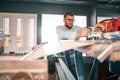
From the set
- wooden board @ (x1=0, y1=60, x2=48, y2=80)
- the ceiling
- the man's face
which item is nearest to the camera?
wooden board @ (x1=0, y1=60, x2=48, y2=80)

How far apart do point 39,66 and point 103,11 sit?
15.9ft

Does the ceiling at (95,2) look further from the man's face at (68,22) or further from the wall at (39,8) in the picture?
the man's face at (68,22)

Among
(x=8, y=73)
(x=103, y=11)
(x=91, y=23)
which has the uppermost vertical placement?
(x=103, y=11)

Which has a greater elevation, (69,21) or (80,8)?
(80,8)

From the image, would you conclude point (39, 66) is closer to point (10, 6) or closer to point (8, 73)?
point (8, 73)

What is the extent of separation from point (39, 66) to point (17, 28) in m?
4.18

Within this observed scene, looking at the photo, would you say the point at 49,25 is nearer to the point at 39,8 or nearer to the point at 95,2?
the point at 39,8

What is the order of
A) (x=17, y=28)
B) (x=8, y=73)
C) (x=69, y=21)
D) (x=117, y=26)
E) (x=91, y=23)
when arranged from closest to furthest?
(x=8, y=73), (x=117, y=26), (x=69, y=21), (x=17, y=28), (x=91, y=23)

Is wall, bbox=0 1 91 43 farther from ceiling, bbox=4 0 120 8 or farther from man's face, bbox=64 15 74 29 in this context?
man's face, bbox=64 15 74 29

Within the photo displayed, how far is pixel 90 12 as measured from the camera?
16.3ft

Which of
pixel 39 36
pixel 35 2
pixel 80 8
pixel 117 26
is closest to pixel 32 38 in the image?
pixel 39 36

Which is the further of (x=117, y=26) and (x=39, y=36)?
(x=39, y=36)

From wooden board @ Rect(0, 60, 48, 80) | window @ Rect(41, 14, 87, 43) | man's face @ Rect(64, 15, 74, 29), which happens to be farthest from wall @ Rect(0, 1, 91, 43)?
wooden board @ Rect(0, 60, 48, 80)

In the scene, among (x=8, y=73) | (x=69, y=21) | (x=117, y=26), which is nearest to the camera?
(x=8, y=73)
